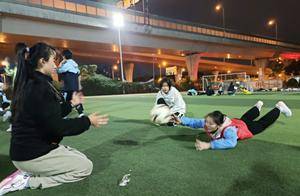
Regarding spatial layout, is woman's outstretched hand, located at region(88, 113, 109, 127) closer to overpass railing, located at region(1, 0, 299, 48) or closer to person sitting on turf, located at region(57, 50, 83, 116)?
person sitting on turf, located at region(57, 50, 83, 116)

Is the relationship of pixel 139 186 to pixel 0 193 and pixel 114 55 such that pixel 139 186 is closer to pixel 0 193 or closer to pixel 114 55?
pixel 0 193

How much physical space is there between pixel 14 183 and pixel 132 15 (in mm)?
35719

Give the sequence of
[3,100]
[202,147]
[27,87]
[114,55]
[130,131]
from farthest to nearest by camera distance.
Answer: [114,55]
[3,100]
[130,131]
[202,147]
[27,87]

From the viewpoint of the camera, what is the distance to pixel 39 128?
107 inches

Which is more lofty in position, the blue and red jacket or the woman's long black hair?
the woman's long black hair

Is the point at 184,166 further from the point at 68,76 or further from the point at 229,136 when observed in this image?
the point at 68,76

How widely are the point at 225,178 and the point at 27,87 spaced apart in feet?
7.17

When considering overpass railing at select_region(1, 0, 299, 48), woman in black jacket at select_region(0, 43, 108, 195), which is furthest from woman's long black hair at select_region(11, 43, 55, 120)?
overpass railing at select_region(1, 0, 299, 48)

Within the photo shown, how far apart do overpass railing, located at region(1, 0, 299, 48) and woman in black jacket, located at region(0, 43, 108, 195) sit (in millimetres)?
A: 26258

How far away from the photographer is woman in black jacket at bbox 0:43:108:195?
8.75 ft

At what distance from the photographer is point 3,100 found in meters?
8.01

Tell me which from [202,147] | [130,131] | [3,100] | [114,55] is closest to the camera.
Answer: [202,147]

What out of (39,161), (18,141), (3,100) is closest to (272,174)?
(39,161)

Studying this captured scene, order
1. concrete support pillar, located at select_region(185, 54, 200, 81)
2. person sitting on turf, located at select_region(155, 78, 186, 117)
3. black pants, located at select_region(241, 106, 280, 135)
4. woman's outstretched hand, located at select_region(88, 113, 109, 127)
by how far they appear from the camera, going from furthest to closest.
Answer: concrete support pillar, located at select_region(185, 54, 200, 81), person sitting on turf, located at select_region(155, 78, 186, 117), black pants, located at select_region(241, 106, 280, 135), woman's outstretched hand, located at select_region(88, 113, 109, 127)
